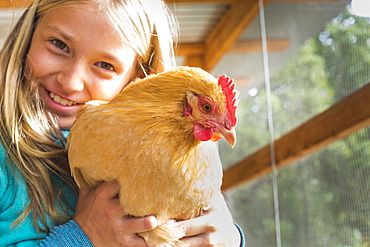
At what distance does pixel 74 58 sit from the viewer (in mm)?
1135

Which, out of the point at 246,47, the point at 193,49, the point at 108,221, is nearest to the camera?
the point at 108,221

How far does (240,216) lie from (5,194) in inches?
66.0

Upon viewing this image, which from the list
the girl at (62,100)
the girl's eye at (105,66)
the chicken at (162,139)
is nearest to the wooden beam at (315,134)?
the girl at (62,100)

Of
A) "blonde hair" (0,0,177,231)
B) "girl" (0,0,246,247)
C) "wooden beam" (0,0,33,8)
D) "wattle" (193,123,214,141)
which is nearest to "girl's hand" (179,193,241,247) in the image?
"girl" (0,0,246,247)

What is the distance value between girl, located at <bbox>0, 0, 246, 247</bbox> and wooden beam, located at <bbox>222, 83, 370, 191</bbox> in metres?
0.56

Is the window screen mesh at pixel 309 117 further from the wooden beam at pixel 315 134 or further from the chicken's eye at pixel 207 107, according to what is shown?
the chicken's eye at pixel 207 107

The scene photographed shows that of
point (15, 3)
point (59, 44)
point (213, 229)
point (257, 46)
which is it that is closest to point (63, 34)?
point (59, 44)

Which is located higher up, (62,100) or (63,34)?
(63,34)

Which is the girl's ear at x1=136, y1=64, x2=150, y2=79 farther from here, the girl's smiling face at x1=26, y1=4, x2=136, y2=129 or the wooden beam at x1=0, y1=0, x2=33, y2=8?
the wooden beam at x1=0, y1=0, x2=33, y2=8

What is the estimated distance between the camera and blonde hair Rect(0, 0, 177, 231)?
3.51 feet

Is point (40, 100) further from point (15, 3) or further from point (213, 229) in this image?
point (213, 229)

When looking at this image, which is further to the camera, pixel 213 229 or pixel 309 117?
pixel 309 117

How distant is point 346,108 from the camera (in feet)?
4.79

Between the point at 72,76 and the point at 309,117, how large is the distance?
106cm
